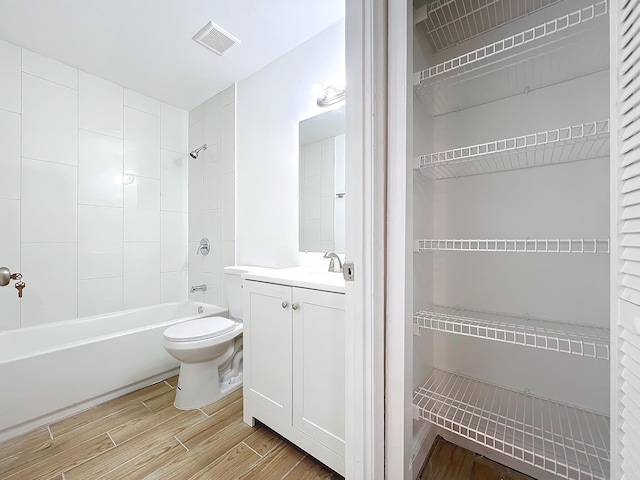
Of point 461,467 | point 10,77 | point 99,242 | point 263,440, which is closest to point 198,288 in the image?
point 99,242

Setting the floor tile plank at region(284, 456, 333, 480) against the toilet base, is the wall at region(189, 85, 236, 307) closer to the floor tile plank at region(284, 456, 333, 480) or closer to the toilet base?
the toilet base

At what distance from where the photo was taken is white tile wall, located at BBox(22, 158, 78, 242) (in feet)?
6.46

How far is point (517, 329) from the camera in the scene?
1047 mm

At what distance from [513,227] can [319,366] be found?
105 cm

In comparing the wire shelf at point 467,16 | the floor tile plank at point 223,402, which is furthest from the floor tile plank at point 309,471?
the wire shelf at point 467,16

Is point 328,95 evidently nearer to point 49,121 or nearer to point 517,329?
point 517,329

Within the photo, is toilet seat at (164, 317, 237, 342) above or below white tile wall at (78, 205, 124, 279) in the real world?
below

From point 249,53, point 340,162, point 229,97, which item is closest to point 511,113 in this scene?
point 340,162

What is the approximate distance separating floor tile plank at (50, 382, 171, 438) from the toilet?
299 millimetres

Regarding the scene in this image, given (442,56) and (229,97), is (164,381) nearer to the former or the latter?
(229,97)

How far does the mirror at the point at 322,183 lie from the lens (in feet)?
5.50

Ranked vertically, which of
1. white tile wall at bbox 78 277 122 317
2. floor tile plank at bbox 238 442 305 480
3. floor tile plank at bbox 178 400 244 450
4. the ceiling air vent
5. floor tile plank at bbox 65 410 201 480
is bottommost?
floor tile plank at bbox 65 410 201 480

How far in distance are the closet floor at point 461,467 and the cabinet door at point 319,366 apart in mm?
437

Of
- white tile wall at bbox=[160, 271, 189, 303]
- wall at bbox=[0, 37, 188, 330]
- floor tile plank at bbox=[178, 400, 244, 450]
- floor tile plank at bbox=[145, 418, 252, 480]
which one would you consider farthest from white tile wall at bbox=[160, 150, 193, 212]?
floor tile plank at bbox=[145, 418, 252, 480]
